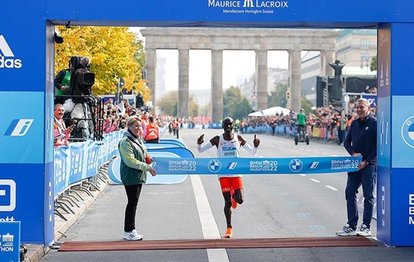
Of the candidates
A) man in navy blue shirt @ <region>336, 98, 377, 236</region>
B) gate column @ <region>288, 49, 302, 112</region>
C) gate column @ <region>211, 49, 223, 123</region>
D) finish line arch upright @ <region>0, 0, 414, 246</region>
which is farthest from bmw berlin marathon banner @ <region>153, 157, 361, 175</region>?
gate column @ <region>211, 49, 223, 123</region>

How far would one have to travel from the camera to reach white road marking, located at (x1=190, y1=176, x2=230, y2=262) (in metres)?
12.7

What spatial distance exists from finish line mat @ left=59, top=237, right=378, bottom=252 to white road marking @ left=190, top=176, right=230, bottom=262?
56 cm

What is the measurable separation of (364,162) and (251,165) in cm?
169

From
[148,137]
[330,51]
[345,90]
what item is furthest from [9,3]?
[330,51]

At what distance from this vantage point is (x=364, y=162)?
1464cm

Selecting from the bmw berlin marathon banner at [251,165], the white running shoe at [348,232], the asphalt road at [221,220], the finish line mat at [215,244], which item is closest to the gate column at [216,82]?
the asphalt road at [221,220]

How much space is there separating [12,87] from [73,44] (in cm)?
2299

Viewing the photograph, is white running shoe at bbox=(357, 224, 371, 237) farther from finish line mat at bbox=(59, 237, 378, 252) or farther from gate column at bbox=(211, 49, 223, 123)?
gate column at bbox=(211, 49, 223, 123)

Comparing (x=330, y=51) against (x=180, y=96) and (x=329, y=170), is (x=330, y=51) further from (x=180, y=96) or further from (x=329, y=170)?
(x=329, y=170)

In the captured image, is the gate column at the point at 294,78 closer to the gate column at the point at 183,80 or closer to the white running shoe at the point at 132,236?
the gate column at the point at 183,80

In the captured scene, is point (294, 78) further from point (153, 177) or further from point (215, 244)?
point (215, 244)

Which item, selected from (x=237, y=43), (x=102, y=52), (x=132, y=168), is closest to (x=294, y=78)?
(x=237, y=43)

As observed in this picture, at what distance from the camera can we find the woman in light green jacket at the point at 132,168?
14.2m

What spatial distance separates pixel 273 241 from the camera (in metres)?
14.2
